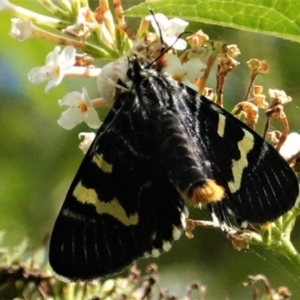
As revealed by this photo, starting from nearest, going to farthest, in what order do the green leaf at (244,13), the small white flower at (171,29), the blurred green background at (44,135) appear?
the green leaf at (244,13) < the small white flower at (171,29) < the blurred green background at (44,135)

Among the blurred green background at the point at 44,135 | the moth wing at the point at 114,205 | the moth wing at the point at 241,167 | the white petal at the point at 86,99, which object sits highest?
the white petal at the point at 86,99

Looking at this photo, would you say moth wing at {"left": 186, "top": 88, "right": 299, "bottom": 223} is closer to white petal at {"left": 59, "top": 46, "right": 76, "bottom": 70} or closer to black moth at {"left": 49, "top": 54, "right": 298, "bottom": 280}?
black moth at {"left": 49, "top": 54, "right": 298, "bottom": 280}

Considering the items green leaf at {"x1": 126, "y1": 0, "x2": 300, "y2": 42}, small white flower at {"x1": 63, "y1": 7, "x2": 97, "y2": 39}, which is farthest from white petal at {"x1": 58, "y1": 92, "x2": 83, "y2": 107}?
green leaf at {"x1": 126, "y1": 0, "x2": 300, "y2": 42}

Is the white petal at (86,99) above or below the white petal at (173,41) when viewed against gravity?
below

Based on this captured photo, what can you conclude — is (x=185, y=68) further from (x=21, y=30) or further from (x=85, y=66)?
(x=21, y=30)

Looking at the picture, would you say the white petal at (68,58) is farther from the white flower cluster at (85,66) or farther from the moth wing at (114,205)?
the moth wing at (114,205)

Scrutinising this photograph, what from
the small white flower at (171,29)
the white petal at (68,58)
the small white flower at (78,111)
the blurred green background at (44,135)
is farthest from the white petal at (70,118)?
the blurred green background at (44,135)
